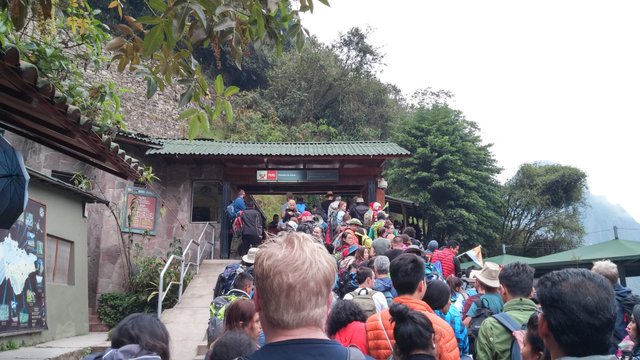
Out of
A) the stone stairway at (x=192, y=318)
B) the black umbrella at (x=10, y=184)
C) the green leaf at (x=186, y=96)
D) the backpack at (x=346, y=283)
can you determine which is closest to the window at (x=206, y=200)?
→ the stone stairway at (x=192, y=318)

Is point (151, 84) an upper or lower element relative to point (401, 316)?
upper

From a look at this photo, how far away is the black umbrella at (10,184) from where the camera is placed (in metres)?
3.99

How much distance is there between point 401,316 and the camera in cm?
317

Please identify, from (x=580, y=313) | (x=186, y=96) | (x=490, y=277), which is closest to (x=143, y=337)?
(x=186, y=96)

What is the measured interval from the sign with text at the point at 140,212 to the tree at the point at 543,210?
1919 cm

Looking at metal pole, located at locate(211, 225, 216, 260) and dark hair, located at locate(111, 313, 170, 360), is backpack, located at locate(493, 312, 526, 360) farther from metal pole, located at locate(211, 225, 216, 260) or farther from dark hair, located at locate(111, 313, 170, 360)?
metal pole, located at locate(211, 225, 216, 260)

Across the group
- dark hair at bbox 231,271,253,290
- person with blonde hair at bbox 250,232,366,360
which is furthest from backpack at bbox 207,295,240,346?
person with blonde hair at bbox 250,232,366,360

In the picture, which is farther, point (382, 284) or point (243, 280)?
point (382, 284)

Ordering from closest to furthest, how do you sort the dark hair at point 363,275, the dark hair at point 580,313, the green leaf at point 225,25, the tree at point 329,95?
1. the dark hair at point 580,313
2. the green leaf at point 225,25
3. the dark hair at point 363,275
4. the tree at point 329,95

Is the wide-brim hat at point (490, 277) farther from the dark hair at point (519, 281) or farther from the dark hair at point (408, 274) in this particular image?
the dark hair at point (408, 274)

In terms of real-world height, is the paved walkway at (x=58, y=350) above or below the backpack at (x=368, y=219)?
below

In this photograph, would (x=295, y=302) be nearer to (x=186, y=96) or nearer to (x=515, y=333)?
(x=515, y=333)

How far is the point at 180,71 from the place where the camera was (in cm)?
405

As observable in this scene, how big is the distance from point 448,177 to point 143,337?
855 inches
